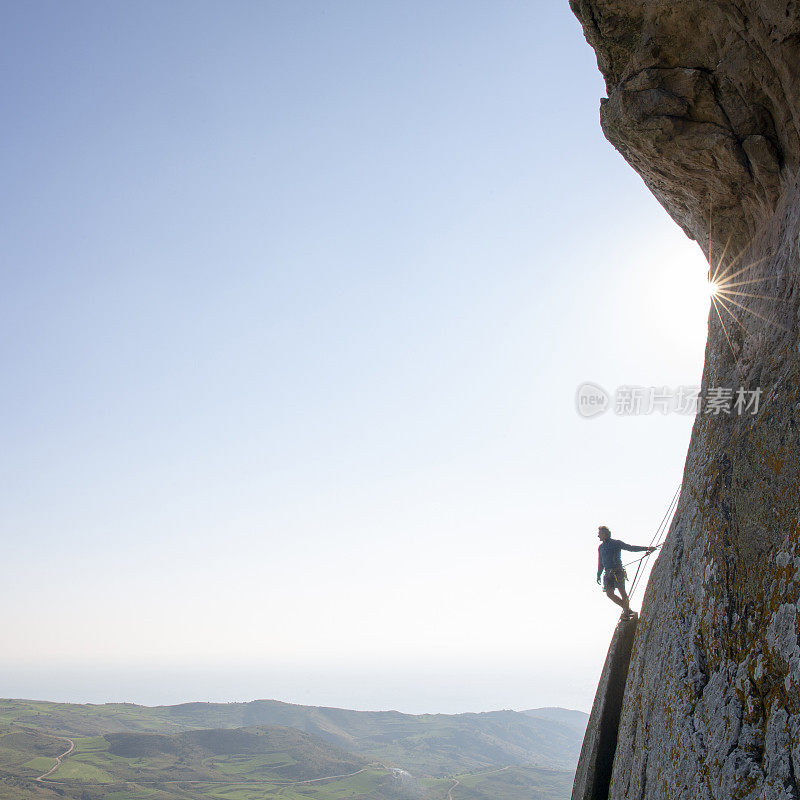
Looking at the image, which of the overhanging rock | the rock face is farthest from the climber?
the rock face

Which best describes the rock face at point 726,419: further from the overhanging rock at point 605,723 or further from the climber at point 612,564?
the climber at point 612,564

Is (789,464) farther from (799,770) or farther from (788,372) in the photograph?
(799,770)

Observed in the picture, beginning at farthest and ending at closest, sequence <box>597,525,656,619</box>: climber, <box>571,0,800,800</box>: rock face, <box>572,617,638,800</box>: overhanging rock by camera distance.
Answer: <box>597,525,656,619</box>: climber
<box>572,617,638,800</box>: overhanging rock
<box>571,0,800,800</box>: rock face

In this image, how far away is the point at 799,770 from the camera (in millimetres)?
6723

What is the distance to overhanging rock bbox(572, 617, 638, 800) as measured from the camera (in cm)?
1296

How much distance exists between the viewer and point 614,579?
1620cm

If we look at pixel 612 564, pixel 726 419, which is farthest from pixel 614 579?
pixel 726 419

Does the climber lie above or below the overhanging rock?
above

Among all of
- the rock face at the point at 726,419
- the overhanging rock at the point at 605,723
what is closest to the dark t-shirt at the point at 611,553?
the overhanging rock at the point at 605,723

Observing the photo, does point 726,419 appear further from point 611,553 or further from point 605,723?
point 605,723

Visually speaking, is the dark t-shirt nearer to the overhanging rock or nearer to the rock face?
the overhanging rock

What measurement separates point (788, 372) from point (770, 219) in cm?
Result: 340

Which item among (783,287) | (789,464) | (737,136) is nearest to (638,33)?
(737,136)

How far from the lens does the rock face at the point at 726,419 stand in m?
7.91
